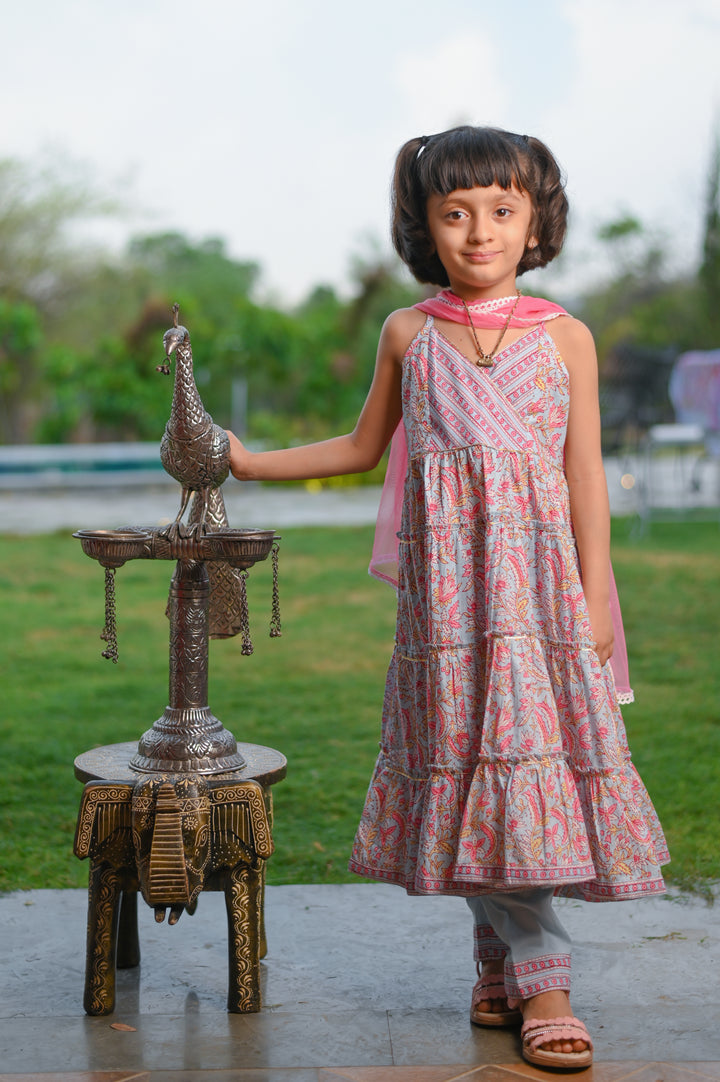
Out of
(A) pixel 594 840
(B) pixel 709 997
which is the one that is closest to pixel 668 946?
(B) pixel 709 997

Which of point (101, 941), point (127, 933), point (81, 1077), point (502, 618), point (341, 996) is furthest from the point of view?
point (127, 933)

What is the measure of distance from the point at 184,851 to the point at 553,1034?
0.65m

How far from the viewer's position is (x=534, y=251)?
7.18 feet

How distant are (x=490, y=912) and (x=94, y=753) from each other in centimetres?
79

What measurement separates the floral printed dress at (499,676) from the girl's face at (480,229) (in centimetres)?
13

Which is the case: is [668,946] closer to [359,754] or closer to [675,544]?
[359,754]

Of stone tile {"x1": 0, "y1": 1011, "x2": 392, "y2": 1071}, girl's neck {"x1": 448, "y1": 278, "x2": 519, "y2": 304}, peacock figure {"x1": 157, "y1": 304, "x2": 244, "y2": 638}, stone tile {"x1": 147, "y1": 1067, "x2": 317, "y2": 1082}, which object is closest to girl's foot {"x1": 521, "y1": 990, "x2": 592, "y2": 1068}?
stone tile {"x1": 0, "y1": 1011, "x2": 392, "y2": 1071}

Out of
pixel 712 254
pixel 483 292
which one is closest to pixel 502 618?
pixel 483 292

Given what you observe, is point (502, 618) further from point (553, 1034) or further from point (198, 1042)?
point (198, 1042)

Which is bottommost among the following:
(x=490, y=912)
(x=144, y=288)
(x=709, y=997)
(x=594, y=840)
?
(x=709, y=997)

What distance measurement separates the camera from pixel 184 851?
77.5 inches

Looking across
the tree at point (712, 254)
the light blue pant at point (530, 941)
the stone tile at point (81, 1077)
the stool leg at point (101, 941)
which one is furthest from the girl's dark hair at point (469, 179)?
the tree at point (712, 254)

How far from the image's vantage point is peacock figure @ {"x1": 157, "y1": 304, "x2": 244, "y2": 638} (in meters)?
2.05

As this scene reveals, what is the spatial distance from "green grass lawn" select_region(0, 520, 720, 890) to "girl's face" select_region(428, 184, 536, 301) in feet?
4.66
